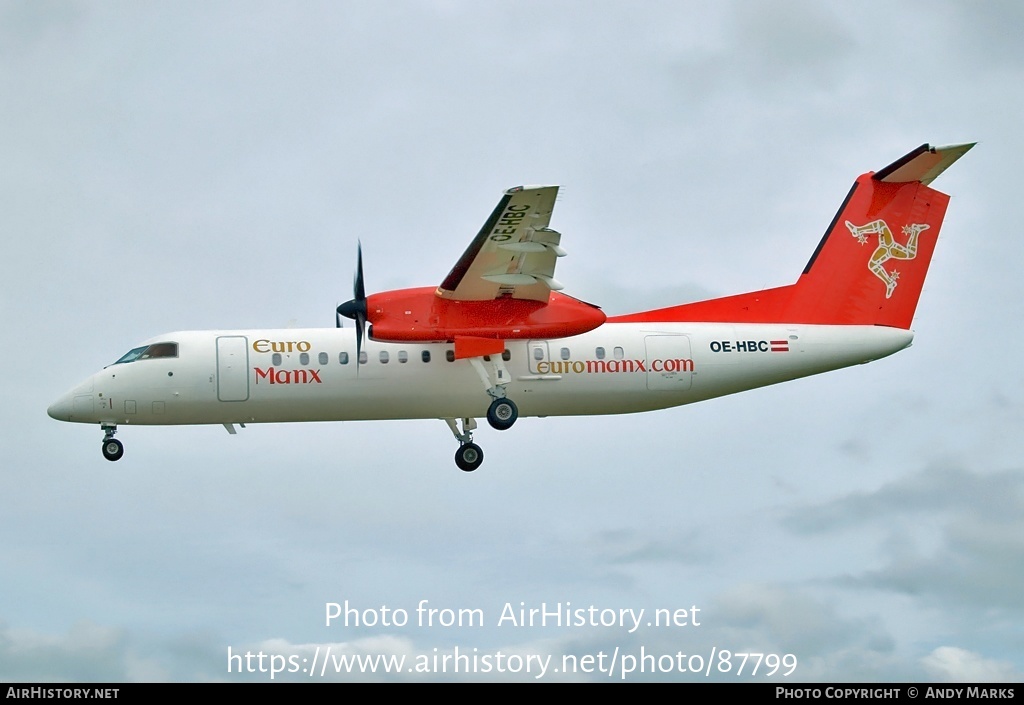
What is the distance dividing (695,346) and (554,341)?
2667 millimetres

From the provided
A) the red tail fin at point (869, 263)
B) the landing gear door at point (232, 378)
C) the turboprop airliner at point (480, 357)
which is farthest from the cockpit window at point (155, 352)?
the red tail fin at point (869, 263)

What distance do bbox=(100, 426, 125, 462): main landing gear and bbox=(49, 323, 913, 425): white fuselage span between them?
142mm

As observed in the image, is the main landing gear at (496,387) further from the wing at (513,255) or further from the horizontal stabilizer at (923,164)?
the horizontal stabilizer at (923,164)

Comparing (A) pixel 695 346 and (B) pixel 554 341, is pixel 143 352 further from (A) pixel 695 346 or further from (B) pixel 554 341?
(A) pixel 695 346

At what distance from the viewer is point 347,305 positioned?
22031 mm

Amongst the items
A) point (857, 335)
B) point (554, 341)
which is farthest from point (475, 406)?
point (857, 335)

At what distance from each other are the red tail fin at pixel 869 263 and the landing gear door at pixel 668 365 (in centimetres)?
90

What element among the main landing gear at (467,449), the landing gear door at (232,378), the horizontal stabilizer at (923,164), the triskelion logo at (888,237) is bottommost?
the main landing gear at (467,449)

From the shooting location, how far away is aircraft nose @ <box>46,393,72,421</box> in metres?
22.7

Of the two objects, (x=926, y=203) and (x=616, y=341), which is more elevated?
(x=926, y=203)

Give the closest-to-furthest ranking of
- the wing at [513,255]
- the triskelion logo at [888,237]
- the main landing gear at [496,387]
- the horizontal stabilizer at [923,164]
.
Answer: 1. the wing at [513,255]
2. the main landing gear at [496,387]
3. the horizontal stabilizer at [923,164]
4. the triskelion logo at [888,237]

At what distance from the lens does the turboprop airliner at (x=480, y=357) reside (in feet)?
72.4

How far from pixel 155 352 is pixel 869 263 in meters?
13.8

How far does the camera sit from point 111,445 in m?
22.8
